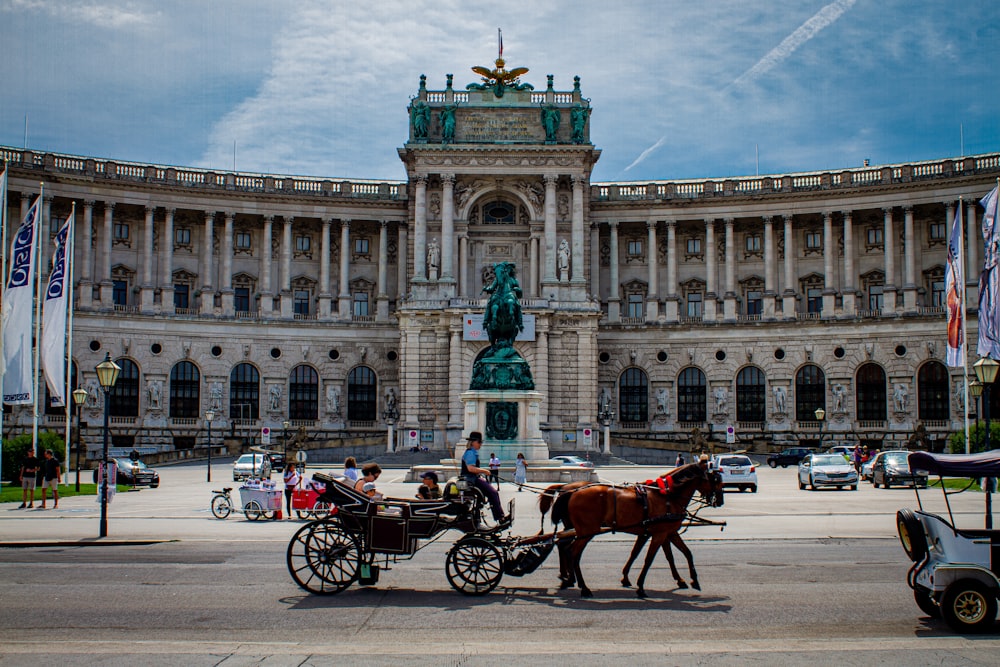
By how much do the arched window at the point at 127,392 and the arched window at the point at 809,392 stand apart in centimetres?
4559

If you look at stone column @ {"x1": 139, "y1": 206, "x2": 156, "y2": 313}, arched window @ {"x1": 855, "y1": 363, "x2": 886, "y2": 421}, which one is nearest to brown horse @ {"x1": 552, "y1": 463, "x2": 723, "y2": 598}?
arched window @ {"x1": 855, "y1": 363, "x2": 886, "y2": 421}

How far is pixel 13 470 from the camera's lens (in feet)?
148

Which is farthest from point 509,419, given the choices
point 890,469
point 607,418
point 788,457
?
point 607,418

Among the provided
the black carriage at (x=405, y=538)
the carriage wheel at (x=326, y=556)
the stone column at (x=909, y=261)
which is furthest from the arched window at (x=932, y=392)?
the carriage wheel at (x=326, y=556)

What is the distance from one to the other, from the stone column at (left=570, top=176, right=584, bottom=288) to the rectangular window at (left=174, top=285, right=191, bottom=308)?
2752 cm

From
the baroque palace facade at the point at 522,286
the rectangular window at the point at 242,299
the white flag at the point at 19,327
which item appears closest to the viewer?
the white flag at the point at 19,327

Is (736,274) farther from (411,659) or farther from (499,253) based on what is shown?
(411,659)

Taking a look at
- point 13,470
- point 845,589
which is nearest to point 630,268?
point 13,470

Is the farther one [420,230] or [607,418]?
[420,230]

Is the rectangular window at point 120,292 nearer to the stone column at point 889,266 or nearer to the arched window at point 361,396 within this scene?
the arched window at point 361,396

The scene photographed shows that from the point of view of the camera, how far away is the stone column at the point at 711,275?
76875 mm

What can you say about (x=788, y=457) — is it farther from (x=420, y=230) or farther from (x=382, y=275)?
(x=382, y=275)

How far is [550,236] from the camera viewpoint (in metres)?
73.4

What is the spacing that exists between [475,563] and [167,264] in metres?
63.2
